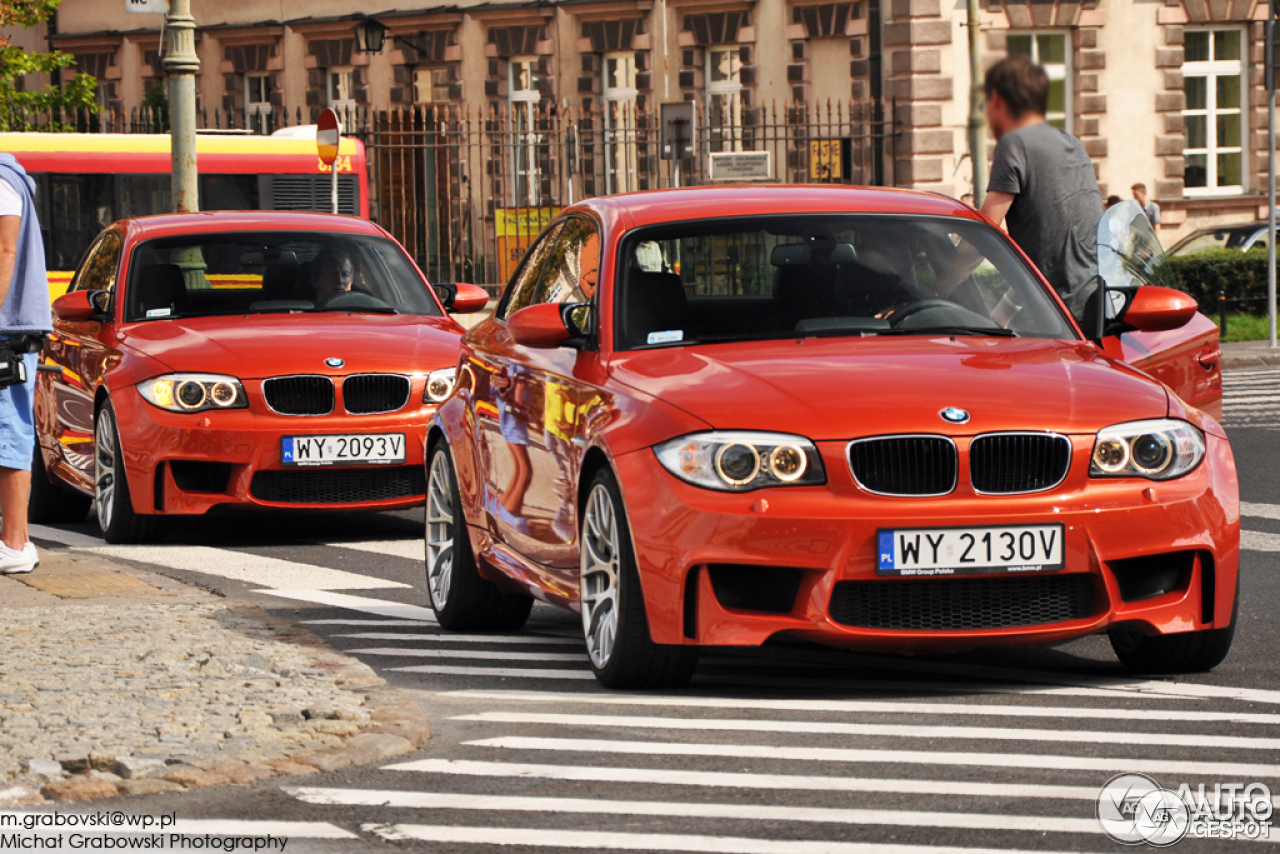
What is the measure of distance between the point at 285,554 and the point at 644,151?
86.4ft

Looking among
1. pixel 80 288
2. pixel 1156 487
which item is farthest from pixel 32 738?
pixel 80 288

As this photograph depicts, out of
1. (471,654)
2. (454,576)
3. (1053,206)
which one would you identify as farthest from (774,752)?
(1053,206)

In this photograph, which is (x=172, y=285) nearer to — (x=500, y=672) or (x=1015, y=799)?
(x=500, y=672)

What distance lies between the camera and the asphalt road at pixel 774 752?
16.5ft

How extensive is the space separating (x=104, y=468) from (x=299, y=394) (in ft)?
4.02

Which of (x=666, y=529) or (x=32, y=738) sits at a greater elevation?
(x=666, y=529)

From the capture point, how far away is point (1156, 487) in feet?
21.8

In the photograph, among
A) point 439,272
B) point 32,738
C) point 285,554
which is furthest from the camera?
point 439,272

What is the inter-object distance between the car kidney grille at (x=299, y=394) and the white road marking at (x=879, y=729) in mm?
5062

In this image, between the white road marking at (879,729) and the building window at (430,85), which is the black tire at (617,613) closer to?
the white road marking at (879,729)

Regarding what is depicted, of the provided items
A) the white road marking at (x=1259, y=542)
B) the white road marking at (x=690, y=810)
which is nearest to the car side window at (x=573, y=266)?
the white road marking at (x=690, y=810)

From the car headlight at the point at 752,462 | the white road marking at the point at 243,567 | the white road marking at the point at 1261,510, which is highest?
the car headlight at the point at 752,462

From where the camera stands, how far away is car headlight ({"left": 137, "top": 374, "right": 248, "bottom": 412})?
1134 cm

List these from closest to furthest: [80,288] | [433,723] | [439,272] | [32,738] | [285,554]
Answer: [32,738], [433,723], [285,554], [80,288], [439,272]
